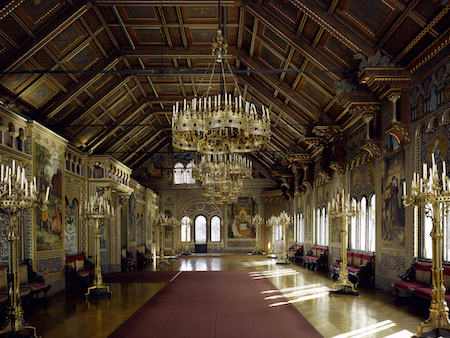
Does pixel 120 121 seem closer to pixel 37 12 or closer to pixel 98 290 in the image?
pixel 37 12

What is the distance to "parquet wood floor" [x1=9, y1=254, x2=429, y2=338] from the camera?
8.29m

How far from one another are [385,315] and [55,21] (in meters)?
11.5

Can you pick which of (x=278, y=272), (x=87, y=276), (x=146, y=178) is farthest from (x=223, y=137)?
(x=146, y=178)

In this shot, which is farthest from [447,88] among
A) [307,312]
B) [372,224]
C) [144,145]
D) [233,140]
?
[144,145]

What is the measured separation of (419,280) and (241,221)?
26446 millimetres

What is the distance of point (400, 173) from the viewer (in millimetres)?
12062

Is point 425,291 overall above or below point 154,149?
below

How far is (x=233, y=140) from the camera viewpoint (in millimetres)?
9664

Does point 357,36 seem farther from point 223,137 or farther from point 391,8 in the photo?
point 223,137

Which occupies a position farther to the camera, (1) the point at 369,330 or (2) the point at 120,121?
(2) the point at 120,121

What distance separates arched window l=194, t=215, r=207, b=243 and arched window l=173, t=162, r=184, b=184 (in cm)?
363

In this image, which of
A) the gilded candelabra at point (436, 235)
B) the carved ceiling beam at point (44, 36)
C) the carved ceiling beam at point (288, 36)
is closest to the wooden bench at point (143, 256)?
the carved ceiling beam at point (44, 36)

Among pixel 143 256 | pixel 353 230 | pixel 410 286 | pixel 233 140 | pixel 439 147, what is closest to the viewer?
pixel 233 140

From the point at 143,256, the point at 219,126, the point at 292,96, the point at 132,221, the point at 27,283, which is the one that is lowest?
the point at 143,256
